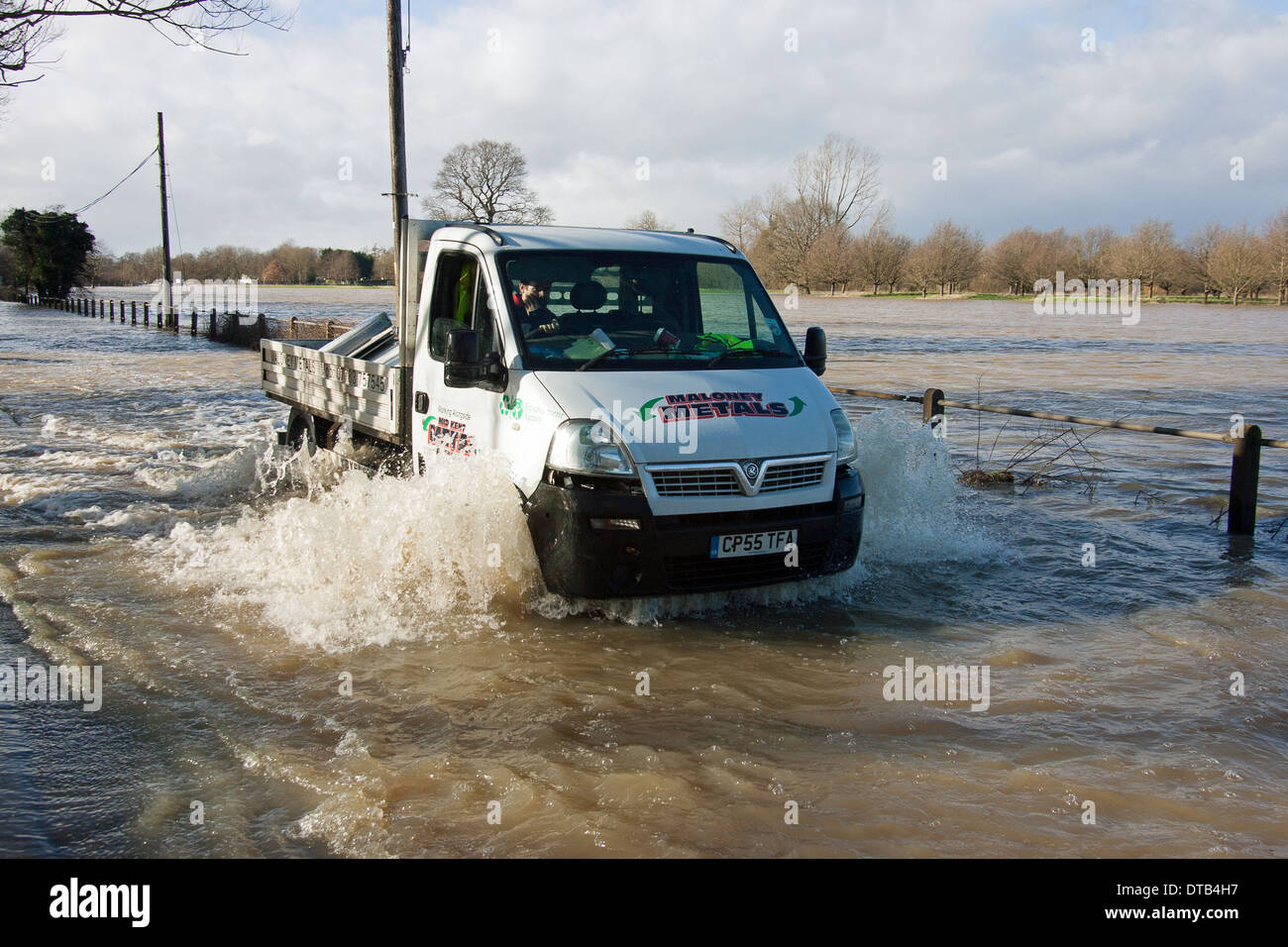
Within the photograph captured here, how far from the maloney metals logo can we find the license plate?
26.9 inches

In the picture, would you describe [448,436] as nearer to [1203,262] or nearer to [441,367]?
[441,367]

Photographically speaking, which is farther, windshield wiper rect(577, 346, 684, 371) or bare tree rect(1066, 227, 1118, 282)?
bare tree rect(1066, 227, 1118, 282)

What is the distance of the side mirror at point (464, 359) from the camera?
5891 mm

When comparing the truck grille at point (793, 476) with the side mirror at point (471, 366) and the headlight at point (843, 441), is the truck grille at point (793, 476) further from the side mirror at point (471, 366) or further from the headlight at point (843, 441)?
the side mirror at point (471, 366)

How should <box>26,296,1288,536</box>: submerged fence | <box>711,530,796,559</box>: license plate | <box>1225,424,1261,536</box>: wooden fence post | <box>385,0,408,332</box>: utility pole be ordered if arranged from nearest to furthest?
<box>711,530,796,559</box>: license plate < <box>1225,424,1261,536</box>: wooden fence post < <box>26,296,1288,536</box>: submerged fence < <box>385,0,408,332</box>: utility pole

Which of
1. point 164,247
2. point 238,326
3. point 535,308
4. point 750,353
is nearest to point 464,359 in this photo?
point 535,308

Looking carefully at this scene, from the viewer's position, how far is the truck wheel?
31.3 ft

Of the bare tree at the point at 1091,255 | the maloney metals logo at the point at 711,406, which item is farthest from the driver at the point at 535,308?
the bare tree at the point at 1091,255

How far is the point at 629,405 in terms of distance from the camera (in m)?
5.60

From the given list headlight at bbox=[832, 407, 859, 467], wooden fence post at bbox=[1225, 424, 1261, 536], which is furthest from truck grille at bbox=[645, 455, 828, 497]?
wooden fence post at bbox=[1225, 424, 1261, 536]

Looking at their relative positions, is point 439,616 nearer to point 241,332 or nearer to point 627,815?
point 627,815

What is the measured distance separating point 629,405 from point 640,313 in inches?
48.7

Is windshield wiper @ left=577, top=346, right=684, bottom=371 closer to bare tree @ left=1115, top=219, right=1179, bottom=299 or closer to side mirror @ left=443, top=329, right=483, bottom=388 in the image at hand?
side mirror @ left=443, top=329, right=483, bottom=388
